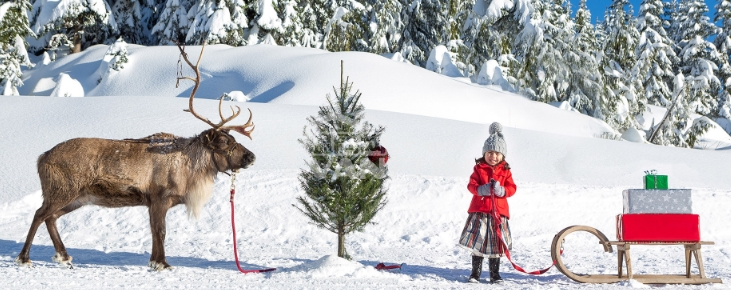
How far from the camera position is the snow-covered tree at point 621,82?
22969 millimetres

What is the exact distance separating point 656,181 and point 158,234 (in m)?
4.56

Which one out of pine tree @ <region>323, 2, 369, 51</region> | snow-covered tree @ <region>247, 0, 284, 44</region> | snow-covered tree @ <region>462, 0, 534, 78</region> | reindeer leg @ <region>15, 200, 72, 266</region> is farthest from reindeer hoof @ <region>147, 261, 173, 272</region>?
pine tree @ <region>323, 2, 369, 51</region>

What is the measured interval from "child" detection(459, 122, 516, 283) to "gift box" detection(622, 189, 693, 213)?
3.45ft

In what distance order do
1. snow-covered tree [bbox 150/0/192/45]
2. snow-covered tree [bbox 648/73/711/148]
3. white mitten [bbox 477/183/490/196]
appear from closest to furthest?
white mitten [bbox 477/183/490/196], snow-covered tree [bbox 648/73/711/148], snow-covered tree [bbox 150/0/192/45]

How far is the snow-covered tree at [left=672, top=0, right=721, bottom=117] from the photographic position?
3012cm

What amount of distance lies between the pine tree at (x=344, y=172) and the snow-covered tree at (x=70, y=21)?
1922 cm

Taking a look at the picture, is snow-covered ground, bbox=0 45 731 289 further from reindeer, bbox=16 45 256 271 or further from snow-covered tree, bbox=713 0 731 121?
snow-covered tree, bbox=713 0 731 121

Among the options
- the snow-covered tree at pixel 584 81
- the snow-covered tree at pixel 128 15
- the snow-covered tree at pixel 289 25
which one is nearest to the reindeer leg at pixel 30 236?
the snow-covered tree at pixel 289 25

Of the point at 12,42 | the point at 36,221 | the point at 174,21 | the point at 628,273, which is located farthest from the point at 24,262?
the point at 174,21

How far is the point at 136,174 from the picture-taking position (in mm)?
6375

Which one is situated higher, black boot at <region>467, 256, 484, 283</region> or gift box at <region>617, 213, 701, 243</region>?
gift box at <region>617, 213, 701, 243</region>

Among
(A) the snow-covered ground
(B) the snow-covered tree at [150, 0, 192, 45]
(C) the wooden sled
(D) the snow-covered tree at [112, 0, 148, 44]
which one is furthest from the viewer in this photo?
(D) the snow-covered tree at [112, 0, 148, 44]

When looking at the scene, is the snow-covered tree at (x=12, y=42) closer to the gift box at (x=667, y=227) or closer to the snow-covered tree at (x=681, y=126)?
the gift box at (x=667, y=227)

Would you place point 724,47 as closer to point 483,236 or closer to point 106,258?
point 483,236
